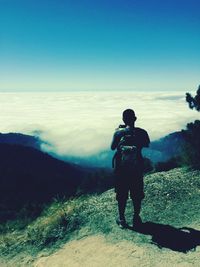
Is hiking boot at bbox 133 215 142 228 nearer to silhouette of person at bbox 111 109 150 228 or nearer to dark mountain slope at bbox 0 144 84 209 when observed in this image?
silhouette of person at bbox 111 109 150 228

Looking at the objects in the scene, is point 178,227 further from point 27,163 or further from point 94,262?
point 27,163

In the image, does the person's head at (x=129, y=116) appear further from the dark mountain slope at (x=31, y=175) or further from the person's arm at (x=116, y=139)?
the dark mountain slope at (x=31, y=175)

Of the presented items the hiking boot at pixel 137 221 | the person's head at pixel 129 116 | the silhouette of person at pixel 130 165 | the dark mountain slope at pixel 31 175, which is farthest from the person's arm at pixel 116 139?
the dark mountain slope at pixel 31 175

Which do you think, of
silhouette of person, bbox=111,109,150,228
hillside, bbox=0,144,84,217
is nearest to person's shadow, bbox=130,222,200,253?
silhouette of person, bbox=111,109,150,228

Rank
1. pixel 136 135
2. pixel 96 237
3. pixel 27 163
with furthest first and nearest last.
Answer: pixel 27 163 → pixel 96 237 → pixel 136 135

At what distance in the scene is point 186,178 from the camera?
468 inches

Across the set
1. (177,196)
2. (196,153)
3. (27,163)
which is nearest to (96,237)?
(177,196)

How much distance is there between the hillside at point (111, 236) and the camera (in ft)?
20.5

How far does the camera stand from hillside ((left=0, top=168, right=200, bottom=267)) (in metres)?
6.23

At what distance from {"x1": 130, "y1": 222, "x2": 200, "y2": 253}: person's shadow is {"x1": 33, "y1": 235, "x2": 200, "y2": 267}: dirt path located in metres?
0.21

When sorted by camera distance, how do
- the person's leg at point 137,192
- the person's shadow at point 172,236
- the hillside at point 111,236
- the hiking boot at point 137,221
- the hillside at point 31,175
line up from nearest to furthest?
the hillside at point 111,236
the person's shadow at point 172,236
the person's leg at point 137,192
the hiking boot at point 137,221
the hillside at point 31,175

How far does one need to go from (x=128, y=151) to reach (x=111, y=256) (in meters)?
2.15

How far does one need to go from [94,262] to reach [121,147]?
7.84 feet

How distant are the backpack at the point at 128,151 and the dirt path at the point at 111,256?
167 cm
